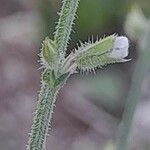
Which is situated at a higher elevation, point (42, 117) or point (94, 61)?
point (94, 61)

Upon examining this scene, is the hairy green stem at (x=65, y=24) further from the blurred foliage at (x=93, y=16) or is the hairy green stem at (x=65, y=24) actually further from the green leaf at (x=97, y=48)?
the blurred foliage at (x=93, y=16)

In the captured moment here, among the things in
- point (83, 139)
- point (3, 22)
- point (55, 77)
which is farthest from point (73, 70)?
point (3, 22)

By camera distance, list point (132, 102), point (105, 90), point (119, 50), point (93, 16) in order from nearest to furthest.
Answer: point (119, 50) < point (132, 102) < point (105, 90) < point (93, 16)

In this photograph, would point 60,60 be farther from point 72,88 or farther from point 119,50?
point 72,88

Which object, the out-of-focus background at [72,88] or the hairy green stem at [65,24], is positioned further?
the out-of-focus background at [72,88]

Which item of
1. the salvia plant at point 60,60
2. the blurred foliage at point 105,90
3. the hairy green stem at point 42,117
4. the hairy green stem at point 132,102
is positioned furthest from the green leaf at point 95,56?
the blurred foliage at point 105,90

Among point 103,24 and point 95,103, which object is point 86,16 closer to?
point 103,24

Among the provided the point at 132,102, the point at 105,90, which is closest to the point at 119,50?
the point at 132,102
